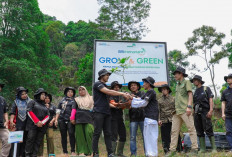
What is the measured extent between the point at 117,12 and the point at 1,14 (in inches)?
331

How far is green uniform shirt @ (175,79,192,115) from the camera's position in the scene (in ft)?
20.1

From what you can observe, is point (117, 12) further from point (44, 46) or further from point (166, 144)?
point (166, 144)

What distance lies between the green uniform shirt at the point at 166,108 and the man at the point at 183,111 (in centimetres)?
76

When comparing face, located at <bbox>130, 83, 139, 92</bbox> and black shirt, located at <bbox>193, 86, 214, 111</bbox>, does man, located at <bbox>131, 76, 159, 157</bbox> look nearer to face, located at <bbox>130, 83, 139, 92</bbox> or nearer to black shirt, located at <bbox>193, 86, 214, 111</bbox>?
face, located at <bbox>130, 83, 139, 92</bbox>

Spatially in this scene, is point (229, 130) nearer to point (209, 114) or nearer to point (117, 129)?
point (209, 114)

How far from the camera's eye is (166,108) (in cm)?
720

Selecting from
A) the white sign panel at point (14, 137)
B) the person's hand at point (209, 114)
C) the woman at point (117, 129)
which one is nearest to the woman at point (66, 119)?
the woman at point (117, 129)

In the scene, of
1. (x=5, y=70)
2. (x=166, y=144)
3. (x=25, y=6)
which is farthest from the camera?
(x=25, y=6)

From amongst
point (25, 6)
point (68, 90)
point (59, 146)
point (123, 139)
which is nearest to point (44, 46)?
point (25, 6)

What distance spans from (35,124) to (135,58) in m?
6.49

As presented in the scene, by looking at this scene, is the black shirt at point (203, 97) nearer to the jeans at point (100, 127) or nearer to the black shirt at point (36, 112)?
the jeans at point (100, 127)

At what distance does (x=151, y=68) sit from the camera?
12.0 meters

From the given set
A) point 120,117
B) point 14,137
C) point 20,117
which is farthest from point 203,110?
point 20,117

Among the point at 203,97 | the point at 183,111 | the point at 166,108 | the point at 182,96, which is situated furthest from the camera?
the point at 166,108
